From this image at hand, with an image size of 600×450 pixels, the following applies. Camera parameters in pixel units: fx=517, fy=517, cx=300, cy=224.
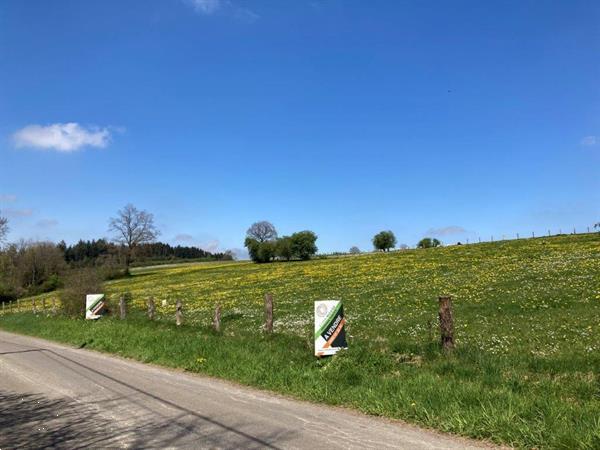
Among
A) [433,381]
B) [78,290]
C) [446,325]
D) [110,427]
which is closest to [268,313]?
[446,325]

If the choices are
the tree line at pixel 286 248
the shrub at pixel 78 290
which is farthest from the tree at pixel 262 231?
the shrub at pixel 78 290

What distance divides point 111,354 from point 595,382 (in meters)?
14.2

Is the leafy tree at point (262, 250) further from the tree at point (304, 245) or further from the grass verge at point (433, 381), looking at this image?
the grass verge at point (433, 381)

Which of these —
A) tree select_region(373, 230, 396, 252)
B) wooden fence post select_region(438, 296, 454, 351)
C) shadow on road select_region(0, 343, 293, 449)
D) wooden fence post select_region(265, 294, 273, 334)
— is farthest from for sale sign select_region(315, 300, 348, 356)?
tree select_region(373, 230, 396, 252)

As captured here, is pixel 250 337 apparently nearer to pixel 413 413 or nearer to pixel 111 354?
pixel 111 354

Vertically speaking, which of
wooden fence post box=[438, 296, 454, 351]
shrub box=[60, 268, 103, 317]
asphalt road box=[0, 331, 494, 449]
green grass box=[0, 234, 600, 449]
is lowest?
asphalt road box=[0, 331, 494, 449]

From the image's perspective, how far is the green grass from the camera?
671cm

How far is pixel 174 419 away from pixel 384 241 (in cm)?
11316

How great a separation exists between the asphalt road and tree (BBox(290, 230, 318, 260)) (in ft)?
293

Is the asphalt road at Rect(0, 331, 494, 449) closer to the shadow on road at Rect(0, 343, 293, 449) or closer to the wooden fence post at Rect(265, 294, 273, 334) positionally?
the shadow on road at Rect(0, 343, 293, 449)

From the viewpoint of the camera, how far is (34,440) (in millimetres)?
6867

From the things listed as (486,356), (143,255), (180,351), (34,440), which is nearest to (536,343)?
(486,356)

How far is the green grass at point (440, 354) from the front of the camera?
671cm

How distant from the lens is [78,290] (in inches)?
1236
